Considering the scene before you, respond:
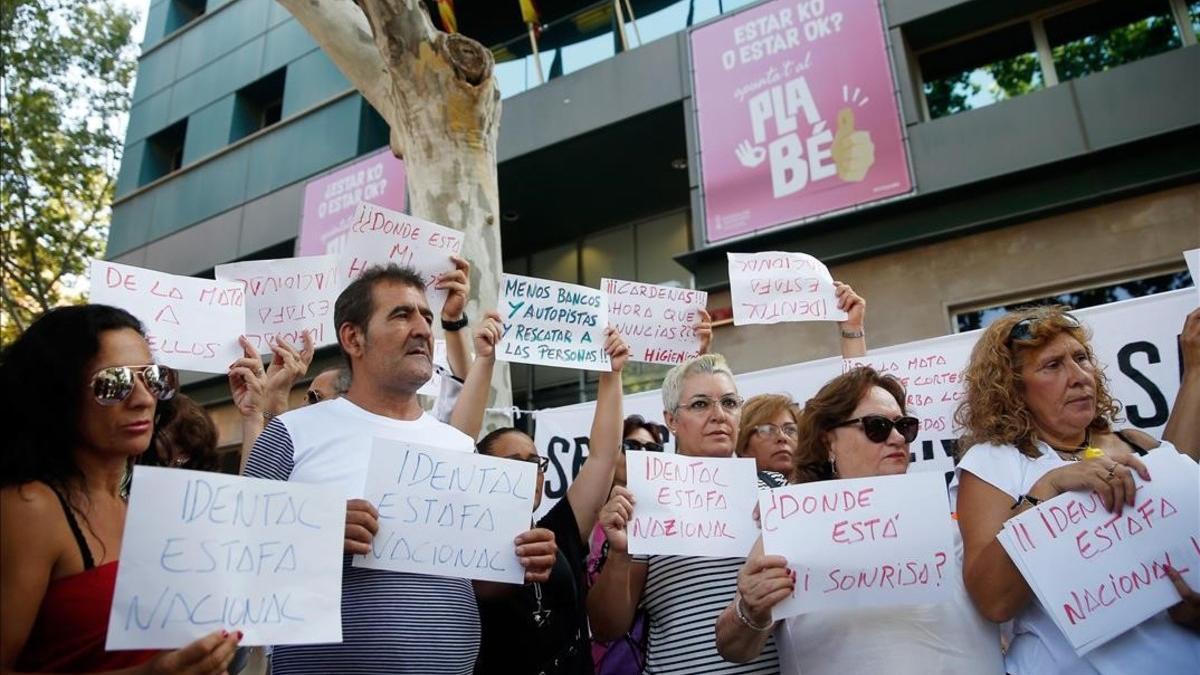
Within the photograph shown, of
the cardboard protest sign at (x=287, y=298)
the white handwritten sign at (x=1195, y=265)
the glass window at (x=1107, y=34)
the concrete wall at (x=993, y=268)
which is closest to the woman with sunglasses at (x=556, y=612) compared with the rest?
the cardboard protest sign at (x=287, y=298)

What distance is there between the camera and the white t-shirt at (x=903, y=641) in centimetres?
202

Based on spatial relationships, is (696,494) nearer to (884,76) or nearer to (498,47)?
(884,76)

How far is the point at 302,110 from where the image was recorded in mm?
13062

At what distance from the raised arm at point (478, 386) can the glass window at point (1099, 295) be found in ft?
15.8

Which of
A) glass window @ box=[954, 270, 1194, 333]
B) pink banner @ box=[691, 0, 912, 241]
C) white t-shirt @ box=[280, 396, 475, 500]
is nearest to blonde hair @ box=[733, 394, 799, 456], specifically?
white t-shirt @ box=[280, 396, 475, 500]

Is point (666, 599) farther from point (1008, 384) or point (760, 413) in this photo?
point (1008, 384)

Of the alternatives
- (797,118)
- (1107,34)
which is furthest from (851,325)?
(1107,34)

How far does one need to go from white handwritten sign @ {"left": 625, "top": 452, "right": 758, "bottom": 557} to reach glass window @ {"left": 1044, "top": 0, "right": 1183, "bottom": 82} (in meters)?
7.77

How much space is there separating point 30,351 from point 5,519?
412mm

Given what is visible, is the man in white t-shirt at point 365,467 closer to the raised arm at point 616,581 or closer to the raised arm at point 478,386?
the raised arm at point 616,581

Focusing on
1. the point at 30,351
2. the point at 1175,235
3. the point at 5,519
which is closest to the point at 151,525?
the point at 5,519

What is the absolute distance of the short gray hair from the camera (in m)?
2.88

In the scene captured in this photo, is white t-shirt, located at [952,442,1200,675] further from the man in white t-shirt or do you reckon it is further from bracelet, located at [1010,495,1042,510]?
the man in white t-shirt

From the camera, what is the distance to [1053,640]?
79.4 inches
